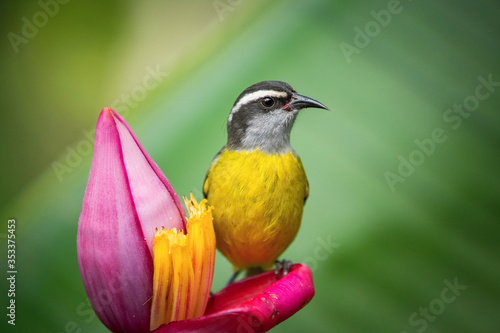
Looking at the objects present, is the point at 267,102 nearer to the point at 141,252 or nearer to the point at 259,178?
the point at 259,178

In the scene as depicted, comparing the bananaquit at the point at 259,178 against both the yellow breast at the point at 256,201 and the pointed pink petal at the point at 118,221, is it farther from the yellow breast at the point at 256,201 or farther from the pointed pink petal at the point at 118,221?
the pointed pink petal at the point at 118,221

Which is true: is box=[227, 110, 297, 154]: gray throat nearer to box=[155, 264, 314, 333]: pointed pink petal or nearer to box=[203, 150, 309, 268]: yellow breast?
box=[203, 150, 309, 268]: yellow breast

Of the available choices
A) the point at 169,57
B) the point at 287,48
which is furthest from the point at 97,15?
the point at 287,48

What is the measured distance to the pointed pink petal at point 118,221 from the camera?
0.67 meters

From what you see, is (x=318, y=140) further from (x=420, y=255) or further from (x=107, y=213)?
(x=107, y=213)

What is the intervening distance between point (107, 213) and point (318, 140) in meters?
0.71

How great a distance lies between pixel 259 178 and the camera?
3.48 feet

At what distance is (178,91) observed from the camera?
1286mm

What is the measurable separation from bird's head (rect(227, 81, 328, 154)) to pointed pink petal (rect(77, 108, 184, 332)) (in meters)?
0.36

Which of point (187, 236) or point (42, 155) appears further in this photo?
point (42, 155)

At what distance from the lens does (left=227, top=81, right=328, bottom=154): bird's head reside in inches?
39.4

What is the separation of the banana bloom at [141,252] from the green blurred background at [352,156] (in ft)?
1.55

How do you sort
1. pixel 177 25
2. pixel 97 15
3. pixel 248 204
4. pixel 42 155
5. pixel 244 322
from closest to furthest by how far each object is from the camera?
1. pixel 244 322
2. pixel 248 204
3. pixel 42 155
4. pixel 97 15
5. pixel 177 25

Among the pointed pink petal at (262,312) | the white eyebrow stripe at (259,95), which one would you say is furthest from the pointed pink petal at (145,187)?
the white eyebrow stripe at (259,95)
